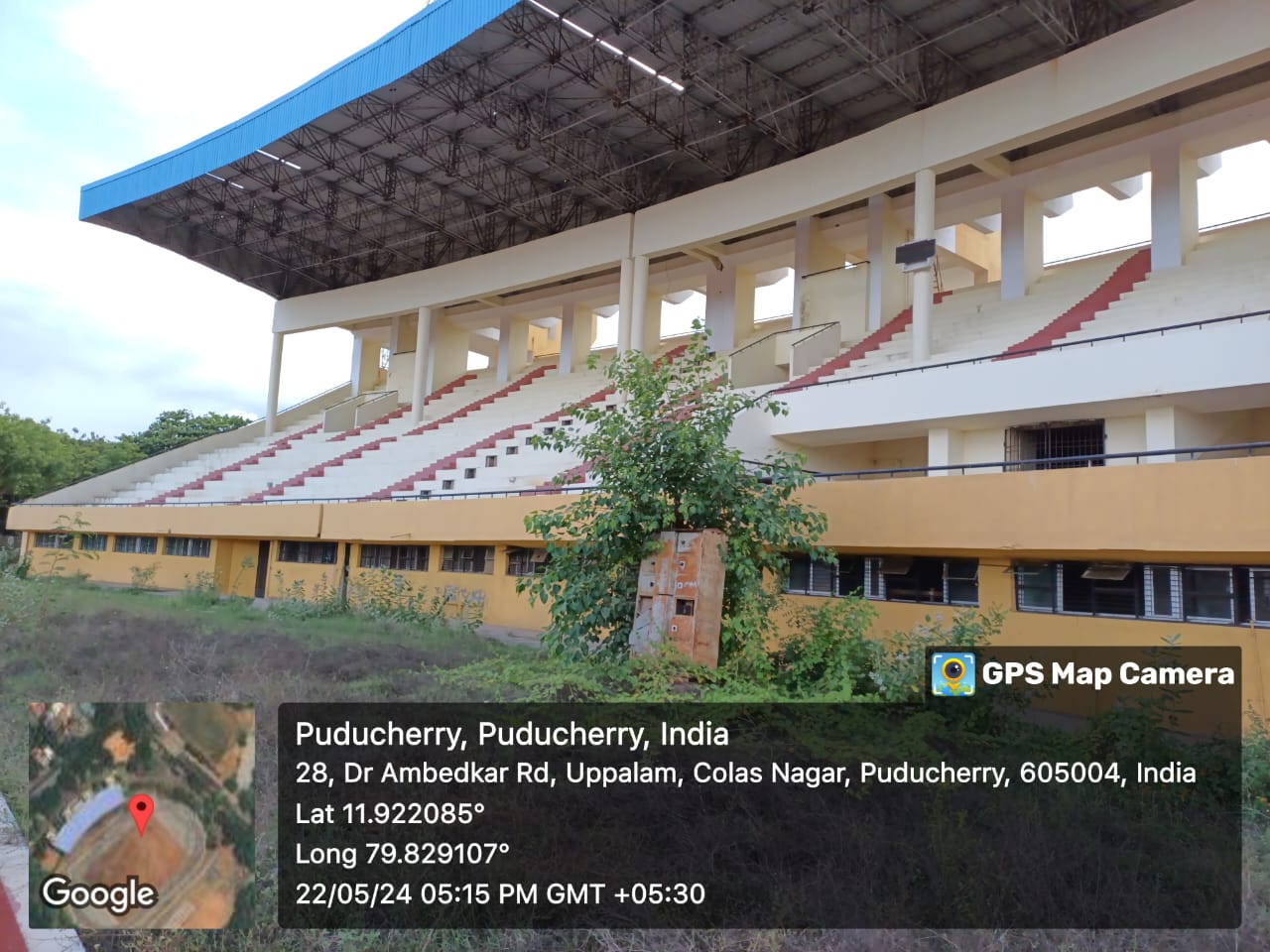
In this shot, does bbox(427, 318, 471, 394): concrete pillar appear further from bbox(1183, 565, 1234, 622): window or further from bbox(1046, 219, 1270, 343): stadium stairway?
bbox(1183, 565, 1234, 622): window

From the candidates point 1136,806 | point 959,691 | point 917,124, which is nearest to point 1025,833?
point 1136,806

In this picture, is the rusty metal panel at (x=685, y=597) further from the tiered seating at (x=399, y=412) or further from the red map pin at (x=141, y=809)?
the tiered seating at (x=399, y=412)

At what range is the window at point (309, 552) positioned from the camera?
2369cm

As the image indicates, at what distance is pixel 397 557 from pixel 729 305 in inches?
429

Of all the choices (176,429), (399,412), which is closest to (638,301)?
(399,412)

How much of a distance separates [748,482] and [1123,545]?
180 inches

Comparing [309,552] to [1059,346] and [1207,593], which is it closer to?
[1059,346]

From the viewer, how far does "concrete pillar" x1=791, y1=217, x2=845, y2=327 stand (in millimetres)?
21172

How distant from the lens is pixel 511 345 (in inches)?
1240

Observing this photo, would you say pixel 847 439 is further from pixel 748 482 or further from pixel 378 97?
pixel 378 97

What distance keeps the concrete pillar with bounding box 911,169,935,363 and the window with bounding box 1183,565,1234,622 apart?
22.0ft

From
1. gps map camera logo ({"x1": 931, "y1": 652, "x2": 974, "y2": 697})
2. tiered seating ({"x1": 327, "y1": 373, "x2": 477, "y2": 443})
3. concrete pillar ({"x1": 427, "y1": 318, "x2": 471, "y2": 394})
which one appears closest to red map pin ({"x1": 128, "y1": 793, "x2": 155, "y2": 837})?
gps map camera logo ({"x1": 931, "y1": 652, "x2": 974, "y2": 697})

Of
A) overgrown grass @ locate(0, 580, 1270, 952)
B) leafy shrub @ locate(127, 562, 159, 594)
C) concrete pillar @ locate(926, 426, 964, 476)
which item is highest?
concrete pillar @ locate(926, 426, 964, 476)

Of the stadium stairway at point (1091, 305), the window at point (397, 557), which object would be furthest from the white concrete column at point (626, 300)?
the stadium stairway at point (1091, 305)
